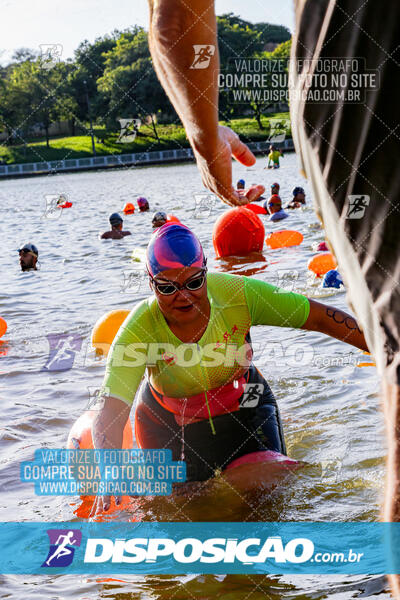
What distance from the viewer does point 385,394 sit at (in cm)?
119

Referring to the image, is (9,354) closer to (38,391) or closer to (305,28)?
(38,391)

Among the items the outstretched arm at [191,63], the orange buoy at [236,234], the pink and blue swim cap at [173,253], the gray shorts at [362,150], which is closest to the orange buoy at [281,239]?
the orange buoy at [236,234]

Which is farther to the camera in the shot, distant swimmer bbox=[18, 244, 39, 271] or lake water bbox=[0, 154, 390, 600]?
distant swimmer bbox=[18, 244, 39, 271]

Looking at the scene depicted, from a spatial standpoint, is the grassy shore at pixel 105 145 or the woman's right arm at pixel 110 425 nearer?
the woman's right arm at pixel 110 425

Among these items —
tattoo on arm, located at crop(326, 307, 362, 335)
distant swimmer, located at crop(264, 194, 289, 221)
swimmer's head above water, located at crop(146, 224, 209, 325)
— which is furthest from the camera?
distant swimmer, located at crop(264, 194, 289, 221)

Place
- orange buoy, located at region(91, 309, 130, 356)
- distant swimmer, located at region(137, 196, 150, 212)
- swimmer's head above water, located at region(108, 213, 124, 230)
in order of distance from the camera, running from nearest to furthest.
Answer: orange buoy, located at region(91, 309, 130, 356), swimmer's head above water, located at region(108, 213, 124, 230), distant swimmer, located at region(137, 196, 150, 212)

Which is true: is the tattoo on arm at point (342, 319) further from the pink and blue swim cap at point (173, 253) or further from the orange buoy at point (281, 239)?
the orange buoy at point (281, 239)

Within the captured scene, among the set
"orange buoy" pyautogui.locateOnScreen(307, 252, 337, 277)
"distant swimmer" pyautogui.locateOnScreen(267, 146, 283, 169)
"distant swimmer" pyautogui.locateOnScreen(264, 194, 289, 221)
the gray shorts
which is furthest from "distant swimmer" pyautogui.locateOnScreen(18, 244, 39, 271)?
"distant swimmer" pyautogui.locateOnScreen(267, 146, 283, 169)

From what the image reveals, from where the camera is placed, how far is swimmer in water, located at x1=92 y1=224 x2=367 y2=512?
479 cm

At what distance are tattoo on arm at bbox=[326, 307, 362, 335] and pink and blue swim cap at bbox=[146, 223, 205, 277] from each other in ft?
3.15

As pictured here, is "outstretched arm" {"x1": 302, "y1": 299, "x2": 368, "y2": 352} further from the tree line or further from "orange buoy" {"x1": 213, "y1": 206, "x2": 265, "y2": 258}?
the tree line

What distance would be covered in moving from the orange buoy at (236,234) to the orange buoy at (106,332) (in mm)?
5769

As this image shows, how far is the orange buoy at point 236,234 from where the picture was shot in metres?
14.5

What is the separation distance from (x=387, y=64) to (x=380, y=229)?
28cm
